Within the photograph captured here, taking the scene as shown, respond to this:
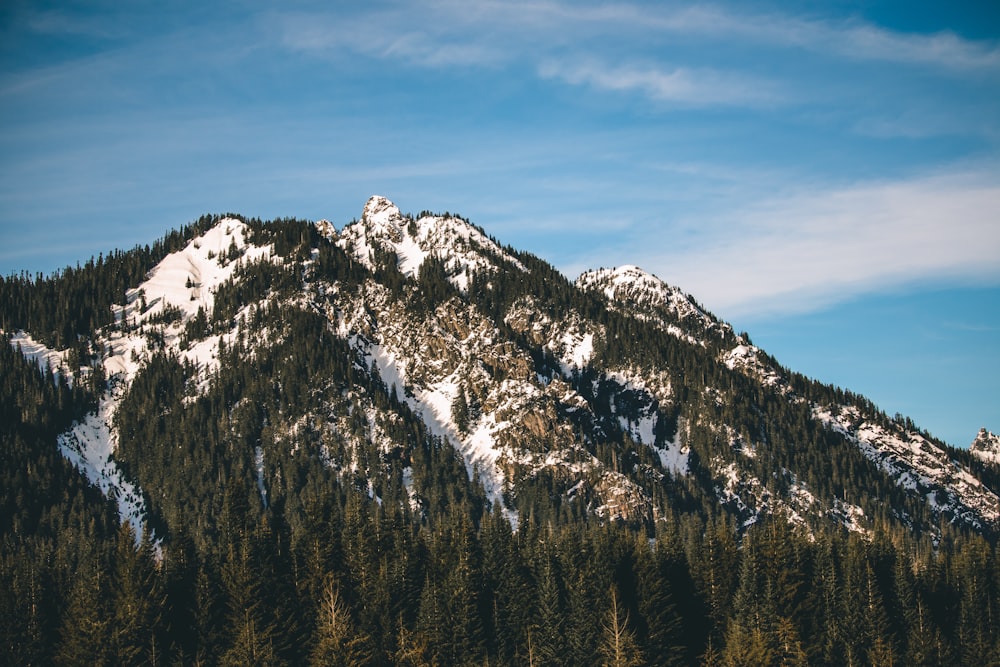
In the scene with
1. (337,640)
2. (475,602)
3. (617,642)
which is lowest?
(617,642)

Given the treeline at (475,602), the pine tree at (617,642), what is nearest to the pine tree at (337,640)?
the treeline at (475,602)

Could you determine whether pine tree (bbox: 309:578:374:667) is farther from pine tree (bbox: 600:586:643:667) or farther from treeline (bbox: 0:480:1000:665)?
pine tree (bbox: 600:586:643:667)

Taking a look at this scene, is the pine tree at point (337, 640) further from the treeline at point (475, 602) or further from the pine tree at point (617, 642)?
the pine tree at point (617, 642)

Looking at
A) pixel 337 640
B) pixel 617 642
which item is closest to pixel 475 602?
pixel 617 642

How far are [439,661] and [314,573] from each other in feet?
61.9

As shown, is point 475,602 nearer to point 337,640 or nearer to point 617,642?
point 617,642

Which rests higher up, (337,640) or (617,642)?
(337,640)

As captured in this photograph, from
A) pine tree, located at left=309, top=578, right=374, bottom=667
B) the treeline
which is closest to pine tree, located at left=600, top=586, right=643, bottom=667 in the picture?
the treeline

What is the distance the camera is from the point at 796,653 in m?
131

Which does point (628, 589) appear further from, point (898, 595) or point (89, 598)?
point (89, 598)

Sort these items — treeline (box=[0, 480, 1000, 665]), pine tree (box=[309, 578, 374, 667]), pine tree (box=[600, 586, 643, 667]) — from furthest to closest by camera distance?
pine tree (box=[600, 586, 643, 667]) → treeline (box=[0, 480, 1000, 665]) → pine tree (box=[309, 578, 374, 667])

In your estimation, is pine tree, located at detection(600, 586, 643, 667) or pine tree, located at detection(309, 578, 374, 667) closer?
pine tree, located at detection(309, 578, 374, 667)

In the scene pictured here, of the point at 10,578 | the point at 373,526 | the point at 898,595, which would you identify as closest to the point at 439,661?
the point at 373,526

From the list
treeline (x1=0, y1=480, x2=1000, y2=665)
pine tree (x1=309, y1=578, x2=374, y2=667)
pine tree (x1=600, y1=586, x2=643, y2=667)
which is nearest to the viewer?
pine tree (x1=309, y1=578, x2=374, y2=667)
